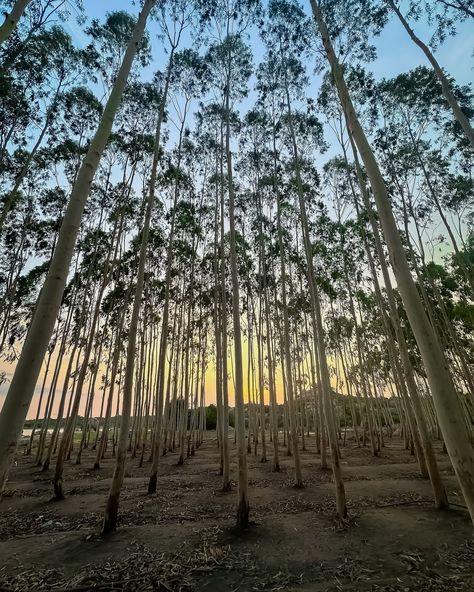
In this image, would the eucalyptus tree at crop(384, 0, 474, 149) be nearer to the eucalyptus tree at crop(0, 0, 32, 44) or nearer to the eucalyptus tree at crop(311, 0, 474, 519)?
the eucalyptus tree at crop(311, 0, 474, 519)

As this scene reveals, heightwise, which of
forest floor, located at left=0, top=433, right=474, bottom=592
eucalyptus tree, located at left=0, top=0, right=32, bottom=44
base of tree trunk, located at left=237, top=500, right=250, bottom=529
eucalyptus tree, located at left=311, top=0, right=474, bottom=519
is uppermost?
eucalyptus tree, located at left=0, top=0, right=32, bottom=44

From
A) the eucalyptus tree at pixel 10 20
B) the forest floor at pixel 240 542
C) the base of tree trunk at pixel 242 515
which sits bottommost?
the forest floor at pixel 240 542

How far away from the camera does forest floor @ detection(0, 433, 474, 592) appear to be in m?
3.68

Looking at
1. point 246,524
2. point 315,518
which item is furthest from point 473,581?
point 246,524

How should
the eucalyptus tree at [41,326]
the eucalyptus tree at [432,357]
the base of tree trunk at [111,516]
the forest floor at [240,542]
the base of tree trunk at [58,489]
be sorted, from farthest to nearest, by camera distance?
the base of tree trunk at [58,489]
the base of tree trunk at [111,516]
the forest floor at [240,542]
the eucalyptus tree at [432,357]
the eucalyptus tree at [41,326]

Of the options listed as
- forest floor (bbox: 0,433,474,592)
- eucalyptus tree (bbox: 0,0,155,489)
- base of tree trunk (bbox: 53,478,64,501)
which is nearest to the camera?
eucalyptus tree (bbox: 0,0,155,489)

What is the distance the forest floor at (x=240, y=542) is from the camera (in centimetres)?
368

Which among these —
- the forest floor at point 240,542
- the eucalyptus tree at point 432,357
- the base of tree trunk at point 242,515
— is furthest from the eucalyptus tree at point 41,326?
the base of tree trunk at point 242,515

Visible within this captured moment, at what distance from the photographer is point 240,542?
15.8 feet

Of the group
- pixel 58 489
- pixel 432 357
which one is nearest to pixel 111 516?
pixel 58 489

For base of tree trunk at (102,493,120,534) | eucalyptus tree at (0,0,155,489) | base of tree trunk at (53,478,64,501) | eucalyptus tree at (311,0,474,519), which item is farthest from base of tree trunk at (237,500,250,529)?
base of tree trunk at (53,478,64,501)

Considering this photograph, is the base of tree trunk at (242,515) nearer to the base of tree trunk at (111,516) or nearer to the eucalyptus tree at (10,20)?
the base of tree trunk at (111,516)

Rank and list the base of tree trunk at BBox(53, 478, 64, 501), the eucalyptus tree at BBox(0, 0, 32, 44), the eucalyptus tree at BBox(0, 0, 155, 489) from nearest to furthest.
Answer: the eucalyptus tree at BBox(0, 0, 155, 489), the eucalyptus tree at BBox(0, 0, 32, 44), the base of tree trunk at BBox(53, 478, 64, 501)

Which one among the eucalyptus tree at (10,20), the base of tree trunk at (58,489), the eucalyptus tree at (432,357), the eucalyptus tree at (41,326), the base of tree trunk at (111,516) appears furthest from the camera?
the base of tree trunk at (58,489)
